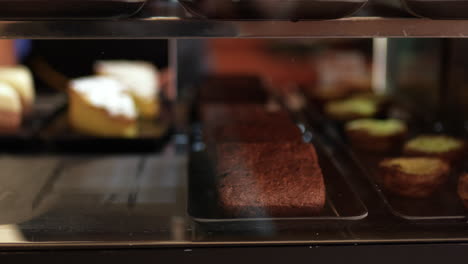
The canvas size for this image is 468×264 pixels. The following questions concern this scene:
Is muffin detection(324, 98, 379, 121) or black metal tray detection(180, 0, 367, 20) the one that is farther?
muffin detection(324, 98, 379, 121)

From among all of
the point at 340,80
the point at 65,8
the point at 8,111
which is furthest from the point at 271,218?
the point at 340,80

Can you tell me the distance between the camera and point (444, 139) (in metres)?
1.31

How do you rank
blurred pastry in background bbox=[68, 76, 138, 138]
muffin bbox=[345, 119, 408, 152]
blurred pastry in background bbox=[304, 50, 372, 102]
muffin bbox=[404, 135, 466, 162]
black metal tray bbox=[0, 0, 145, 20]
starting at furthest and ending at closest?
blurred pastry in background bbox=[304, 50, 372, 102] → blurred pastry in background bbox=[68, 76, 138, 138] → muffin bbox=[345, 119, 408, 152] → muffin bbox=[404, 135, 466, 162] → black metal tray bbox=[0, 0, 145, 20]

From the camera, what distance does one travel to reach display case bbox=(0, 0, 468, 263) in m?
0.88

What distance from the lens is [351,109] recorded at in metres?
1.57

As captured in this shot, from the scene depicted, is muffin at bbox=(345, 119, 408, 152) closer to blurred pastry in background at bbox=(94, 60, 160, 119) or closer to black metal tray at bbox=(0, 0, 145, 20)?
blurred pastry in background at bbox=(94, 60, 160, 119)

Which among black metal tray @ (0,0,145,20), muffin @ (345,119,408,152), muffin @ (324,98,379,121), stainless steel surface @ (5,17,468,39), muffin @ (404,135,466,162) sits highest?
black metal tray @ (0,0,145,20)

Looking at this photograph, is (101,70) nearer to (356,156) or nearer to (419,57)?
(356,156)

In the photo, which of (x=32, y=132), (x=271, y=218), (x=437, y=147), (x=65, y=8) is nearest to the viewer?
(x=65, y=8)

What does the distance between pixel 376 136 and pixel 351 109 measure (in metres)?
0.24

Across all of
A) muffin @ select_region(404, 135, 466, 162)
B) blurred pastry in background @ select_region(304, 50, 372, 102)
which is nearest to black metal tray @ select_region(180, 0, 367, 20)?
muffin @ select_region(404, 135, 466, 162)

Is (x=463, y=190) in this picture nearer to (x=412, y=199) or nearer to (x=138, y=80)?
(x=412, y=199)

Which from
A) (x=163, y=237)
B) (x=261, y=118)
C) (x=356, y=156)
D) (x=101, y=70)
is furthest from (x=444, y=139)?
(x=101, y=70)

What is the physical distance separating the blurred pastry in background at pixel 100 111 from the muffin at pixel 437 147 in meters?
0.62
